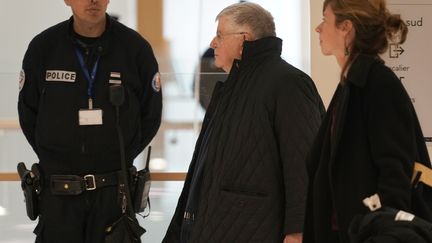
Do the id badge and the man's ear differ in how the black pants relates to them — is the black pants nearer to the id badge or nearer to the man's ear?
the id badge

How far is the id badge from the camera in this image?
3123mm

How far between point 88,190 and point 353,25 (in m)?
1.60

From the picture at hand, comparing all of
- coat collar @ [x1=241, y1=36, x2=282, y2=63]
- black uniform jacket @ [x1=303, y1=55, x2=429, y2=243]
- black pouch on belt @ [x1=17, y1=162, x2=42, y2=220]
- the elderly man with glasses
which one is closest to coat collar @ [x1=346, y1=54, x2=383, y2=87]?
black uniform jacket @ [x1=303, y1=55, x2=429, y2=243]

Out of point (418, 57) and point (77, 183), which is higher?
point (418, 57)

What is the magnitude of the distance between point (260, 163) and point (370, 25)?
2.74 feet

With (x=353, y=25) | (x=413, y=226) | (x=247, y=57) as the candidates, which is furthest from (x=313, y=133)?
(x=413, y=226)

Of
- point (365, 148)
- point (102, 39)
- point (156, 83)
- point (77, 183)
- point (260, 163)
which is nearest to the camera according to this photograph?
point (365, 148)

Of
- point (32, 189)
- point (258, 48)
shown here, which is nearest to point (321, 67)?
point (258, 48)

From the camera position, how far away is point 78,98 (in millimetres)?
3148

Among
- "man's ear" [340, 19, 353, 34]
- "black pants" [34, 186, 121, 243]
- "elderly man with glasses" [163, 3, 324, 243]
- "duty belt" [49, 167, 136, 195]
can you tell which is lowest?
"black pants" [34, 186, 121, 243]

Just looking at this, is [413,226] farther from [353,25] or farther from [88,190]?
[88,190]

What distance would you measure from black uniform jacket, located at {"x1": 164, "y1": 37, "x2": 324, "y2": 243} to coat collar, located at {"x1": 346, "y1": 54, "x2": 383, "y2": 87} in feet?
2.20

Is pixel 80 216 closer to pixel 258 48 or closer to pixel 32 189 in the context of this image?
pixel 32 189

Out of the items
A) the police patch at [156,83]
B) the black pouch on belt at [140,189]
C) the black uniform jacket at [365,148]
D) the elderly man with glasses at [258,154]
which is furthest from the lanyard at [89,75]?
the black uniform jacket at [365,148]
